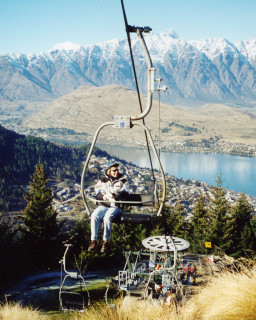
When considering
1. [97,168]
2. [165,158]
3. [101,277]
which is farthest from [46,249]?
[165,158]

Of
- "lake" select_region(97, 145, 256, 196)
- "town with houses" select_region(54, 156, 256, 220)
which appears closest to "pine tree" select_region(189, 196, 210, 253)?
"town with houses" select_region(54, 156, 256, 220)

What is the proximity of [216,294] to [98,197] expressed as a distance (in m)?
2.28

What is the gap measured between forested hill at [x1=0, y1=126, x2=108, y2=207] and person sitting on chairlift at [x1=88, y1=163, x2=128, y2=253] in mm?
85218

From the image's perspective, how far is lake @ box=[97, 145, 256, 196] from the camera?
94688 mm

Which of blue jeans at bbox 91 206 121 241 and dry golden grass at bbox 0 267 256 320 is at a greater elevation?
blue jeans at bbox 91 206 121 241

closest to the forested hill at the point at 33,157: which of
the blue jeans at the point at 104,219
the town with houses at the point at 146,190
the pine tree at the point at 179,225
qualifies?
the town with houses at the point at 146,190

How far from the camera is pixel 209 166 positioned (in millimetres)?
122188

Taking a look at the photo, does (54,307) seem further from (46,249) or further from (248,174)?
(248,174)

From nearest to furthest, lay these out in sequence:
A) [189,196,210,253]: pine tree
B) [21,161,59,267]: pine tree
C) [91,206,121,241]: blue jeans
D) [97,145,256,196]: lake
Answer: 1. [91,206,121,241]: blue jeans
2. [21,161,59,267]: pine tree
3. [189,196,210,253]: pine tree
4. [97,145,256,196]: lake

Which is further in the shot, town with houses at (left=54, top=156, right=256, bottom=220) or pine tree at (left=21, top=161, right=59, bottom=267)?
town with houses at (left=54, top=156, right=256, bottom=220)

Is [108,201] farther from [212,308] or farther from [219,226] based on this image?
[219,226]

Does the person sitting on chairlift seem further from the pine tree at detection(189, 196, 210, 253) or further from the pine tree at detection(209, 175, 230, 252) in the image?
the pine tree at detection(189, 196, 210, 253)

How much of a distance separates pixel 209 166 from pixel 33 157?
6781 centimetres

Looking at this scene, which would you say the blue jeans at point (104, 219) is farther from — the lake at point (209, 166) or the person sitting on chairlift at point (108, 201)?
the lake at point (209, 166)
